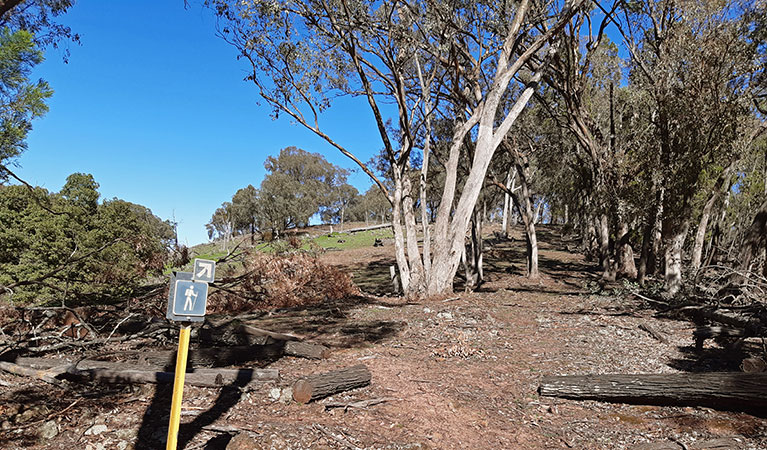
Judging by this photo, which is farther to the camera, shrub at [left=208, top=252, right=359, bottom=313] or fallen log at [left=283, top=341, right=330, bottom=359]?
shrub at [left=208, top=252, right=359, bottom=313]

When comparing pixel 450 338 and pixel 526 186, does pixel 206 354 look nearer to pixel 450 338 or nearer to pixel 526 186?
pixel 450 338

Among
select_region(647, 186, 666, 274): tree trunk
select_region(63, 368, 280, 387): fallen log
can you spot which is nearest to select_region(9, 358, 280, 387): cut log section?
select_region(63, 368, 280, 387): fallen log

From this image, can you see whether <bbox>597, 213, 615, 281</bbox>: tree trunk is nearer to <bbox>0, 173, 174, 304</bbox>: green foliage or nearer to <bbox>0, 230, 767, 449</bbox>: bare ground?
<bbox>0, 230, 767, 449</bbox>: bare ground

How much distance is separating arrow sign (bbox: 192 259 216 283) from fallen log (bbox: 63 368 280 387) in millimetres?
2275

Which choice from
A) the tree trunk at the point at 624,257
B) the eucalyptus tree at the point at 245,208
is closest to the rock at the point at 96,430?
the tree trunk at the point at 624,257

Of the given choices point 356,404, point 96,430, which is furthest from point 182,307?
point 356,404

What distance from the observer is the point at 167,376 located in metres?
4.72

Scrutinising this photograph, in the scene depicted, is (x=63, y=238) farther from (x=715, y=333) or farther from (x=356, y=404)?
(x=715, y=333)

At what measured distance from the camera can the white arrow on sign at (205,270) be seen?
10.2 ft

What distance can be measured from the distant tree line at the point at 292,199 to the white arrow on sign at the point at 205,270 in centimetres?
2561

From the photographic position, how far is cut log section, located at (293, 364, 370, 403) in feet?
15.3

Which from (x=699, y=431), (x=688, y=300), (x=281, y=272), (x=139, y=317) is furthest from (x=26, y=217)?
(x=688, y=300)

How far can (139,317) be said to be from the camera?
23.9ft

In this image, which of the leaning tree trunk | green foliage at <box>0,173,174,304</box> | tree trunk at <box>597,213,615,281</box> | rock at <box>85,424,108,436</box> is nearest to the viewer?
rock at <box>85,424,108,436</box>
